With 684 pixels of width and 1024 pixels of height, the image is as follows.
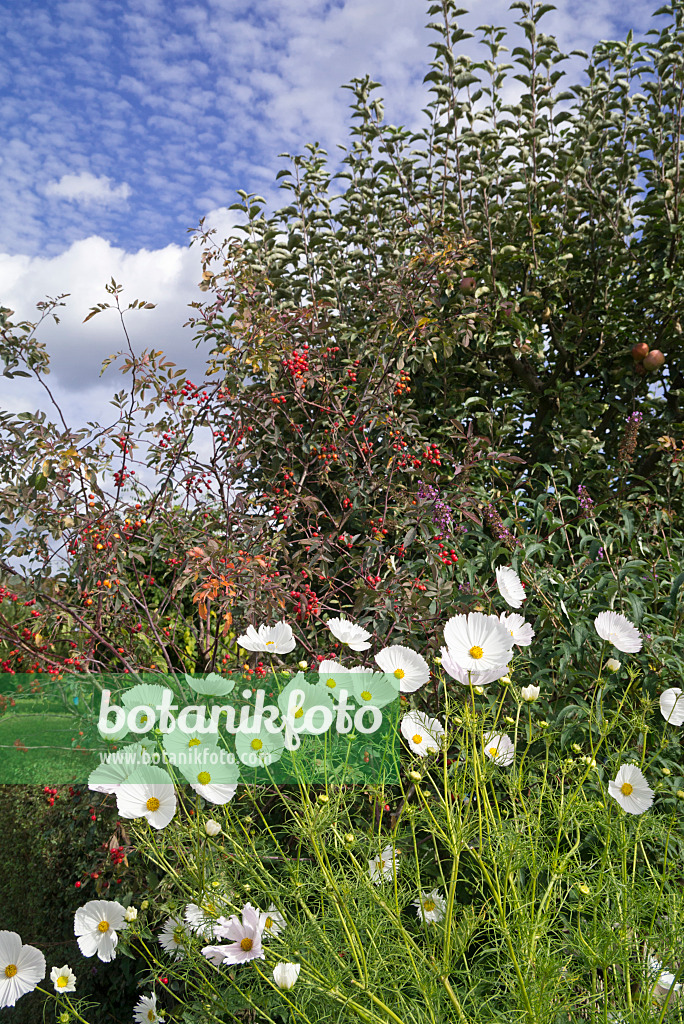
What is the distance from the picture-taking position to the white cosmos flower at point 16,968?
1316 millimetres

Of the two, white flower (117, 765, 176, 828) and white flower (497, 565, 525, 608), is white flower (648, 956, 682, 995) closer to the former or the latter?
white flower (497, 565, 525, 608)

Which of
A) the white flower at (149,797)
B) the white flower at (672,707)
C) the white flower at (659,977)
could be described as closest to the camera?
the white flower at (149,797)

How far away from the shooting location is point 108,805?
2.13 m

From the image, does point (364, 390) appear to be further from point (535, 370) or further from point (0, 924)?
point (0, 924)

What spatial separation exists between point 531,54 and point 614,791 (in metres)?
3.76

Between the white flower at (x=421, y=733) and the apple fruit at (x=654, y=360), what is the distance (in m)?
2.81

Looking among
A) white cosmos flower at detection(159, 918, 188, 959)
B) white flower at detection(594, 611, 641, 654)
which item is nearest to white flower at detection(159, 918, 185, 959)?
white cosmos flower at detection(159, 918, 188, 959)

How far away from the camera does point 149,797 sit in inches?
46.8

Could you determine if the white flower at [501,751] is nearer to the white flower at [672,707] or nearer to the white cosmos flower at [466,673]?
the white cosmos flower at [466,673]

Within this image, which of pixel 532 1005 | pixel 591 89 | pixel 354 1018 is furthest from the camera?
pixel 591 89

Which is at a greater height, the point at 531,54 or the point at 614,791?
the point at 531,54

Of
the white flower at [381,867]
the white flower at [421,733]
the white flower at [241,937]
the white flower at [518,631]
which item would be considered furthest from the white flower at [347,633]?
the white flower at [241,937]

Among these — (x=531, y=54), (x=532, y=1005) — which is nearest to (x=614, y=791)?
(x=532, y=1005)

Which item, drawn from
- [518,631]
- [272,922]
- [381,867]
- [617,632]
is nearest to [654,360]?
[617,632]
